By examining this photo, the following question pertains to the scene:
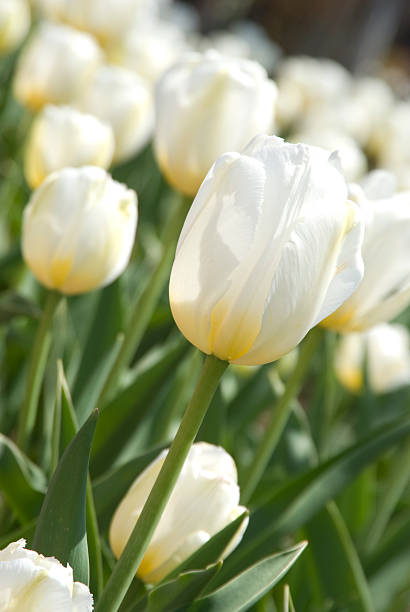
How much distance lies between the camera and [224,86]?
1004 mm

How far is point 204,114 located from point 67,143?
209mm

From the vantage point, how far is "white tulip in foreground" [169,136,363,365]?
0.52 metres

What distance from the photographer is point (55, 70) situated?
58.7 inches

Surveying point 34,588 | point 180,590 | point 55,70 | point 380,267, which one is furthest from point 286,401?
point 55,70

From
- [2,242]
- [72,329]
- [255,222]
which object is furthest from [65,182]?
[2,242]

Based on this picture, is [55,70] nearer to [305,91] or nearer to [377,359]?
[377,359]

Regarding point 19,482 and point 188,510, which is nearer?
point 188,510

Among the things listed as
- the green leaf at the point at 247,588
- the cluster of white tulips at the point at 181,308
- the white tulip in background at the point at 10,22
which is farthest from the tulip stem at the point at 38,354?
the white tulip in background at the point at 10,22

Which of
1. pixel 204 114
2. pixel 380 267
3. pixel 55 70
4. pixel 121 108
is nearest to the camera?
pixel 380 267

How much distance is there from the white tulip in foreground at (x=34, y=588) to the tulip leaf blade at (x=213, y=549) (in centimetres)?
16

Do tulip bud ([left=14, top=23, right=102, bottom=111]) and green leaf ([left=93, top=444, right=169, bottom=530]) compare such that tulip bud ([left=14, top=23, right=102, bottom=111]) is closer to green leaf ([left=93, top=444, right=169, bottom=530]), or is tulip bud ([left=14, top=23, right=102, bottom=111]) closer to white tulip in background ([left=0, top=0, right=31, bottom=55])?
white tulip in background ([left=0, top=0, right=31, bottom=55])

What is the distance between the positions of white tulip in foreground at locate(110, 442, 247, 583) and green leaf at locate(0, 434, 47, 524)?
0.51 feet

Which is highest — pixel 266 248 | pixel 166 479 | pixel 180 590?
pixel 266 248

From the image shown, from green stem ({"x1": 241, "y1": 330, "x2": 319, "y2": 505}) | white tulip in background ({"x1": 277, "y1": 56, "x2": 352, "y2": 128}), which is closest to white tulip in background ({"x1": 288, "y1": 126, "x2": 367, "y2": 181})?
white tulip in background ({"x1": 277, "y1": 56, "x2": 352, "y2": 128})
